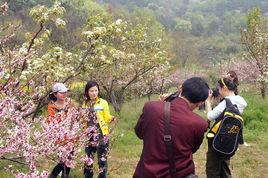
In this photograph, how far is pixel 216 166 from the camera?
5.56m

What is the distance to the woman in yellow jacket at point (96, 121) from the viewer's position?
5.64 meters

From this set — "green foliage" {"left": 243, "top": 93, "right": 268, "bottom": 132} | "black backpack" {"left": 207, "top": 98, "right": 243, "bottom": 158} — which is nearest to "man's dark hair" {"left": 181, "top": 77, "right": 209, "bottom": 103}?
"black backpack" {"left": 207, "top": 98, "right": 243, "bottom": 158}

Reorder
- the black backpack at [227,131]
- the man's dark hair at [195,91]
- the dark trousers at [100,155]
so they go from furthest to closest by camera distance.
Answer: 1. the dark trousers at [100,155]
2. the black backpack at [227,131]
3. the man's dark hair at [195,91]

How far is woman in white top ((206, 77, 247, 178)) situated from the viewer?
528 centimetres

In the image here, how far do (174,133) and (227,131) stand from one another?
6.68 ft

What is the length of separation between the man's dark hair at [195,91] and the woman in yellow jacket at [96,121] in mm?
2408

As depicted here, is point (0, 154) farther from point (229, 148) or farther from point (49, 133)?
point (229, 148)

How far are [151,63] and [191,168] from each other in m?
11.1

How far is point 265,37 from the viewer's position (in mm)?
15641

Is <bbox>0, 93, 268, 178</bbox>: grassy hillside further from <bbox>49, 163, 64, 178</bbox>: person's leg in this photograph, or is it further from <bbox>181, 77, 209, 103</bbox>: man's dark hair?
<bbox>181, 77, 209, 103</bbox>: man's dark hair

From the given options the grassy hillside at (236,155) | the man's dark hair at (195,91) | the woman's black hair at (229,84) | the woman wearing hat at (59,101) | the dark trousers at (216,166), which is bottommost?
the grassy hillside at (236,155)

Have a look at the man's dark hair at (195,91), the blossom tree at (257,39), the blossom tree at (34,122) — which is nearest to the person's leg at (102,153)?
the blossom tree at (34,122)

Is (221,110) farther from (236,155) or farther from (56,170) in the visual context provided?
(236,155)

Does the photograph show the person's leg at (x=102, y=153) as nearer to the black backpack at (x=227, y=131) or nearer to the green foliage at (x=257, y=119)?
the black backpack at (x=227, y=131)
